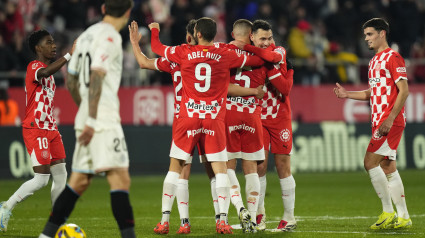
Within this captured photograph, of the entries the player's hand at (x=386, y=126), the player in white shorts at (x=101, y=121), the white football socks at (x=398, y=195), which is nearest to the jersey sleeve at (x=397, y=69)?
the player's hand at (x=386, y=126)

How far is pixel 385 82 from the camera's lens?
1048cm

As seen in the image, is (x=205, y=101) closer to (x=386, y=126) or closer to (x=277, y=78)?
(x=277, y=78)

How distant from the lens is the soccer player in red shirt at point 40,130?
10.7 m

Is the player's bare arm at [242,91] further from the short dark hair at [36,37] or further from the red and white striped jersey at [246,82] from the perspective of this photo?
the short dark hair at [36,37]

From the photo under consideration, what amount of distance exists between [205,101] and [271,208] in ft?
14.6

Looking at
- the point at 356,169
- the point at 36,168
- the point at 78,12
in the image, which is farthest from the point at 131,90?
the point at 36,168

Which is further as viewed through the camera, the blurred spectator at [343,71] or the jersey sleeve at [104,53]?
the blurred spectator at [343,71]

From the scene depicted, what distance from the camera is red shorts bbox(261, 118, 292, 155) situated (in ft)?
34.8

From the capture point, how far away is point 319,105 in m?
23.1

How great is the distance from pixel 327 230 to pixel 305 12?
53.8 ft

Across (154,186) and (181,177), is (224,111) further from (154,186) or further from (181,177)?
(154,186)

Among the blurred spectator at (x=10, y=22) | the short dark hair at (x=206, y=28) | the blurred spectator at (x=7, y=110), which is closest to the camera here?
the short dark hair at (x=206, y=28)

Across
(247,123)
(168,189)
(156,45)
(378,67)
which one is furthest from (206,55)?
(378,67)

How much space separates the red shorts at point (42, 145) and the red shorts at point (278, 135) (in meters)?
2.82
